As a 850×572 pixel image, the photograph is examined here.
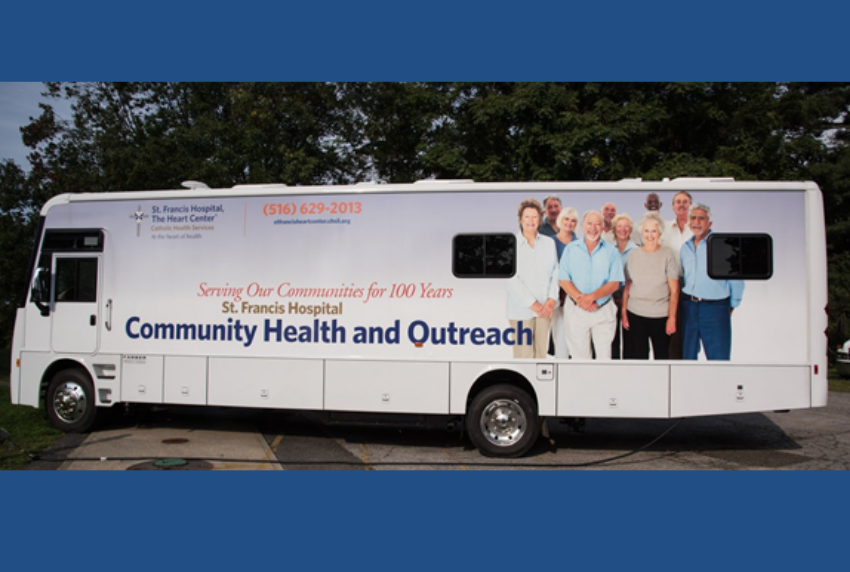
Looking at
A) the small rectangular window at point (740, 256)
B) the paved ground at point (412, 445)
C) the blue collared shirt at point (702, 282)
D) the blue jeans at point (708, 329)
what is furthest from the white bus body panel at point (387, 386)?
the small rectangular window at point (740, 256)

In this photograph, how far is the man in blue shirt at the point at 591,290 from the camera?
7.48 m

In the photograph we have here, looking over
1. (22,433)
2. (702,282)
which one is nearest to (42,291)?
(22,433)

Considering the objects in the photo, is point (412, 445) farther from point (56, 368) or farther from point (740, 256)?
point (56, 368)

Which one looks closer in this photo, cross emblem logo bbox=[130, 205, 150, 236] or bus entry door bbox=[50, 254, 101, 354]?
cross emblem logo bbox=[130, 205, 150, 236]

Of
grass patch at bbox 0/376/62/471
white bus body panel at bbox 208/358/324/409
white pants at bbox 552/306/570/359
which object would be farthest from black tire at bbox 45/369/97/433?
white pants at bbox 552/306/570/359

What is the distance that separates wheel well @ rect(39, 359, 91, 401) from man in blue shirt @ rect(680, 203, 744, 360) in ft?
26.7

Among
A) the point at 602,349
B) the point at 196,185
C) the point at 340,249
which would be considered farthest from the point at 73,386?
the point at 602,349

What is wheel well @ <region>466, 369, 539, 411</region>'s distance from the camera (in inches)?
305

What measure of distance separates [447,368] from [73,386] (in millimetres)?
5421

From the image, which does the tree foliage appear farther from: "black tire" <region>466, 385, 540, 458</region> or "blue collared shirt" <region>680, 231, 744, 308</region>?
"black tire" <region>466, 385, 540, 458</region>

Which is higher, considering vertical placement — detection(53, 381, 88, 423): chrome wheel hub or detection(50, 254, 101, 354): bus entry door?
detection(50, 254, 101, 354): bus entry door

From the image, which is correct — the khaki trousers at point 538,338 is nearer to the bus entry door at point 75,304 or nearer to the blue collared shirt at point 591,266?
the blue collared shirt at point 591,266

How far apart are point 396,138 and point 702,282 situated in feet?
36.8

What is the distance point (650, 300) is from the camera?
743cm
